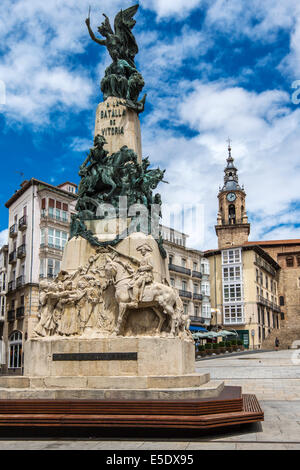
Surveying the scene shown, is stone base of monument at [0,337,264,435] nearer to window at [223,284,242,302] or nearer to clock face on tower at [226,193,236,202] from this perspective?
window at [223,284,242,302]

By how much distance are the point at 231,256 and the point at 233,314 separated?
27.4 feet

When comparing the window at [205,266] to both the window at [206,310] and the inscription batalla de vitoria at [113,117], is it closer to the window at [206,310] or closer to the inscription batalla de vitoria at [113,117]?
the window at [206,310]

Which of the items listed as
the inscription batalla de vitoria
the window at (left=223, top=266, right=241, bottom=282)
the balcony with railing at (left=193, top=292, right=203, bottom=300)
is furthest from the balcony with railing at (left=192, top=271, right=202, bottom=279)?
the inscription batalla de vitoria

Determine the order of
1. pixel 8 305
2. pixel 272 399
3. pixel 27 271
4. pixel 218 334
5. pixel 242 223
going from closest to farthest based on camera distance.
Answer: pixel 272 399, pixel 27 271, pixel 8 305, pixel 218 334, pixel 242 223

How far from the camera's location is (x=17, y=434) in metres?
9.52

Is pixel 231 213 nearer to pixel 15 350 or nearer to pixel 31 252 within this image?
pixel 31 252

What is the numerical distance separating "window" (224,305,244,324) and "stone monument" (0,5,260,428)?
5539 centimetres

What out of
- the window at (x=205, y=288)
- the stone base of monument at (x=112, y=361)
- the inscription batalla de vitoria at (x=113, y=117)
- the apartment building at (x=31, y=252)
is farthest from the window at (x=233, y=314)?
the stone base of monument at (x=112, y=361)

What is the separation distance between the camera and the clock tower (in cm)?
8612

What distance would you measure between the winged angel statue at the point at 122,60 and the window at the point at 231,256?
54779mm

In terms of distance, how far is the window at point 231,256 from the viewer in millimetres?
70062

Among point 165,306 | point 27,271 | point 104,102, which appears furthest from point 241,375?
point 27,271
